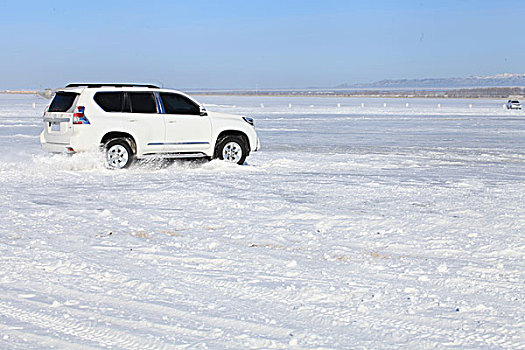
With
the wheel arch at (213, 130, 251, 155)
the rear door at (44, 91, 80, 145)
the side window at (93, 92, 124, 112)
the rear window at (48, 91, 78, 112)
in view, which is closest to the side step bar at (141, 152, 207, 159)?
the wheel arch at (213, 130, 251, 155)

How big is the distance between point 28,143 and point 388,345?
1872 centimetres

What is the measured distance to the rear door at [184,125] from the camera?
14.1m

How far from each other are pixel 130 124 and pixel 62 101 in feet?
4.79

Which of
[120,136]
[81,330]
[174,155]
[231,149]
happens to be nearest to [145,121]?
[120,136]

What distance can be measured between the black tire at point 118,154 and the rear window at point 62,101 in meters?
1.09

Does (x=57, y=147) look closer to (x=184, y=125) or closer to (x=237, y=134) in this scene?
(x=184, y=125)

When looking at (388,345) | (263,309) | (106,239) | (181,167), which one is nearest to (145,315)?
(263,309)

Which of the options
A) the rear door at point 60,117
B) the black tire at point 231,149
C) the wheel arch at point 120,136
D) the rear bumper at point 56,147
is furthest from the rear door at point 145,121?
the black tire at point 231,149

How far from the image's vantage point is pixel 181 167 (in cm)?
1477

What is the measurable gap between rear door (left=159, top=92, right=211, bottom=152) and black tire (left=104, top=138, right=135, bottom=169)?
80cm

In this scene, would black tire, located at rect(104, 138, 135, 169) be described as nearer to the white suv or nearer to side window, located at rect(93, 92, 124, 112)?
the white suv

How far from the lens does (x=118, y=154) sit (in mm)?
13680

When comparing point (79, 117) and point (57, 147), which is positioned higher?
point (79, 117)

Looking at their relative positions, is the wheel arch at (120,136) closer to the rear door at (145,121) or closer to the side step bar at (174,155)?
the rear door at (145,121)
